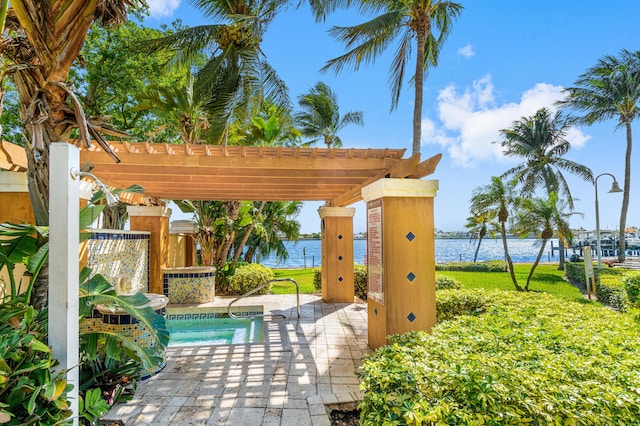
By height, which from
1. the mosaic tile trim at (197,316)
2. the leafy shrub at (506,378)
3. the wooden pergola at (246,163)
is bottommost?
the mosaic tile trim at (197,316)

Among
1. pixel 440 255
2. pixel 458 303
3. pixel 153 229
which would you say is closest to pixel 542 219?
pixel 458 303

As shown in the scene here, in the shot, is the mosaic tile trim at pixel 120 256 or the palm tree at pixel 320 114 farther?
the palm tree at pixel 320 114

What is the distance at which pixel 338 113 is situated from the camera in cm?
2173

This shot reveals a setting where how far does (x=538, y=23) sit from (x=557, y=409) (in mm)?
13159

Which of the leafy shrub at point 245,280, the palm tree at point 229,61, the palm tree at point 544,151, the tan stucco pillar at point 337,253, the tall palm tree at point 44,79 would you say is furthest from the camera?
the palm tree at point 544,151

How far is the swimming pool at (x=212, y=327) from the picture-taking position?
7930mm

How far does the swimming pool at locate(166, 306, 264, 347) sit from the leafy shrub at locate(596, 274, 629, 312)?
33.0 ft

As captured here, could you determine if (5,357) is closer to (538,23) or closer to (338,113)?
(538,23)

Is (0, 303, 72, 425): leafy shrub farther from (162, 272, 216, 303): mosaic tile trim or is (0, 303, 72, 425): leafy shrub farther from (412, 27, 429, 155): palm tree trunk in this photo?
(412, 27, 429, 155): palm tree trunk

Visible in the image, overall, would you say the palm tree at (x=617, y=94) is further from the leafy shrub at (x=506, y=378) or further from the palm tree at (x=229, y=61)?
the leafy shrub at (x=506, y=378)

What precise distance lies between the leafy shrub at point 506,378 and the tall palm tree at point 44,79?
11.4ft

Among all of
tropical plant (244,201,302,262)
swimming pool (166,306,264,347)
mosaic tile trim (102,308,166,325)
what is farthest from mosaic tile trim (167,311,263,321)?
tropical plant (244,201,302,262)

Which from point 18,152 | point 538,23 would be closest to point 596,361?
point 18,152

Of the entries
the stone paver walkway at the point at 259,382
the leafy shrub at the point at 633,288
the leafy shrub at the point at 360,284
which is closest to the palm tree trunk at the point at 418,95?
the leafy shrub at the point at 360,284
